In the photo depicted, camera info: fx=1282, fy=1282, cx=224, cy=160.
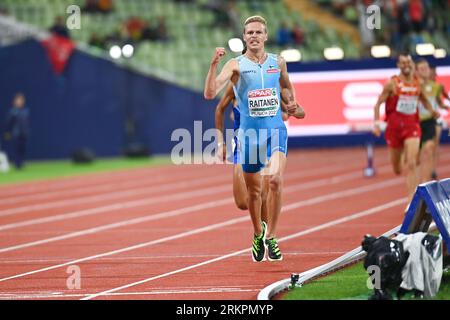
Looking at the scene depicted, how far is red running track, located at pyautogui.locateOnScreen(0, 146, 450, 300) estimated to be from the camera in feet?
33.2

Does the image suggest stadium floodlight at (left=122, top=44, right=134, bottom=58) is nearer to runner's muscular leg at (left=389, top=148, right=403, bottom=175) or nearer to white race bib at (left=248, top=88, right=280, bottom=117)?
runner's muscular leg at (left=389, top=148, right=403, bottom=175)

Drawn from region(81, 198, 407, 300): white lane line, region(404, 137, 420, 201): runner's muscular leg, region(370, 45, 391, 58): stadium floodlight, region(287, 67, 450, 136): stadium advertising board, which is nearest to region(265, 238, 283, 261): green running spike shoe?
region(81, 198, 407, 300): white lane line

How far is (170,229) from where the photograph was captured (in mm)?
15047

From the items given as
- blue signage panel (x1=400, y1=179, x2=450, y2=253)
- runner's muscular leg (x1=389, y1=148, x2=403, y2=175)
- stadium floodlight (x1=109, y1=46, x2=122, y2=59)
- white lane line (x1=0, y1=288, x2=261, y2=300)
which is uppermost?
stadium floodlight (x1=109, y1=46, x2=122, y2=59)

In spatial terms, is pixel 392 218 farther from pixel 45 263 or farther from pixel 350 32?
pixel 350 32

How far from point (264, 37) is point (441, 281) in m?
2.78

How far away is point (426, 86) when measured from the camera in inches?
693

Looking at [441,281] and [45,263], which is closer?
[441,281]

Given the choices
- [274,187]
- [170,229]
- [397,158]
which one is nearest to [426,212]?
[274,187]

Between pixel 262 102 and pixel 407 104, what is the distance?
4.46 m

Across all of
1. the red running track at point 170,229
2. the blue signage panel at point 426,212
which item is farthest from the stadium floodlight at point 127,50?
the blue signage panel at point 426,212

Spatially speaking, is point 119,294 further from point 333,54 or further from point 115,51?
point 115,51

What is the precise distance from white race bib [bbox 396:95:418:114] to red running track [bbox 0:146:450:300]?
4.14 feet

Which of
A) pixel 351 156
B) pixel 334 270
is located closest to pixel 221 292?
pixel 334 270
